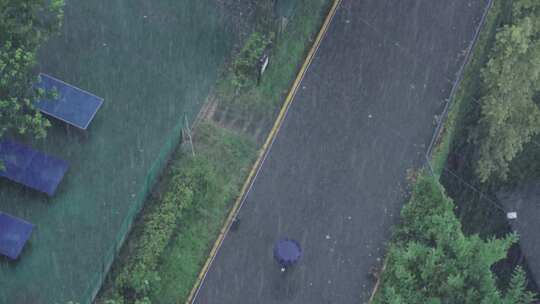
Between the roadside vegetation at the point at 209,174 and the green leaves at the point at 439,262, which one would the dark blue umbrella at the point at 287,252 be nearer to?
the roadside vegetation at the point at 209,174

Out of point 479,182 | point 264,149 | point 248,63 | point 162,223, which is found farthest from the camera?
point 479,182

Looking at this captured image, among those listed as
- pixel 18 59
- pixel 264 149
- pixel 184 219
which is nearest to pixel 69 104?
→ pixel 18 59

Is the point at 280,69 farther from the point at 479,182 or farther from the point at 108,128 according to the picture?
the point at 479,182

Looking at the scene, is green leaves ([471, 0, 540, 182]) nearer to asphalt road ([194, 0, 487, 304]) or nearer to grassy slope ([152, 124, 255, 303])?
asphalt road ([194, 0, 487, 304])

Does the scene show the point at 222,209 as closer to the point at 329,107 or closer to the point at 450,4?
the point at 329,107

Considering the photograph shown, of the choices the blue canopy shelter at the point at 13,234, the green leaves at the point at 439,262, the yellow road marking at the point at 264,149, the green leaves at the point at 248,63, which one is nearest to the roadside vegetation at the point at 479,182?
the green leaves at the point at 439,262

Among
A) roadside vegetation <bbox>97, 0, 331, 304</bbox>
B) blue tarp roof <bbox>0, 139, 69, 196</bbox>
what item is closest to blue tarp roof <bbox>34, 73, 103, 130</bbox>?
blue tarp roof <bbox>0, 139, 69, 196</bbox>

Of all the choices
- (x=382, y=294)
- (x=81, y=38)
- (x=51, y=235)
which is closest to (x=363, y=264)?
(x=382, y=294)
